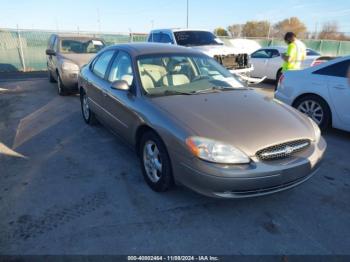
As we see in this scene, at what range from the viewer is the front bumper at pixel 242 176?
8.64 feet

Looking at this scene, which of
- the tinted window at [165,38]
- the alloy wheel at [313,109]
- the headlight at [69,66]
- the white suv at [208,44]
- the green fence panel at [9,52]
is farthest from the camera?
the green fence panel at [9,52]

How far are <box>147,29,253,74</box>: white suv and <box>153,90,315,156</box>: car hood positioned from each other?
5.21 m

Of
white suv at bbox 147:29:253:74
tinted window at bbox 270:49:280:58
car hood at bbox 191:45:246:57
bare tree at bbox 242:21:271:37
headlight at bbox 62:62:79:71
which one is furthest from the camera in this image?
bare tree at bbox 242:21:271:37

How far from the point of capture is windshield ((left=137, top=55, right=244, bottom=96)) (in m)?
3.71

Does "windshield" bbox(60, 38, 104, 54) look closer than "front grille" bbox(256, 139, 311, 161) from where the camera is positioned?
No

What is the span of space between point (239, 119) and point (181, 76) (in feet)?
4.00

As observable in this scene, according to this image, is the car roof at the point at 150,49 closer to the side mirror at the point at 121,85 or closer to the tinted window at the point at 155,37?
the side mirror at the point at 121,85

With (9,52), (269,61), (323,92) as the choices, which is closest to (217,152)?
(323,92)

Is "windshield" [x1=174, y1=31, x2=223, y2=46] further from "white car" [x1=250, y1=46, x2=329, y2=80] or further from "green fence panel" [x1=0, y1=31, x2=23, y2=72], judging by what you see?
"green fence panel" [x1=0, y1=31, x2=23, y2=72]

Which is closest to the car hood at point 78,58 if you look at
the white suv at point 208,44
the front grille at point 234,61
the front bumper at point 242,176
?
the white suv at point 208,44

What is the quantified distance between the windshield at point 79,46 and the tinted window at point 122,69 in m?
5.42

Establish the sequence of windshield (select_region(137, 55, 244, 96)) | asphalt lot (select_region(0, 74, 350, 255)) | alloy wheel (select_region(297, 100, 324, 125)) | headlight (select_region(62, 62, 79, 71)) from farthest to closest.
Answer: headlight (select_region(62, 62, 79, 71)) < alloy wheel (select_region(297, 100, 324, 125)) < windshield (select_region(137, 55, 244, 96)) < asphalt lot (select_region(0, 74, 350, 255))

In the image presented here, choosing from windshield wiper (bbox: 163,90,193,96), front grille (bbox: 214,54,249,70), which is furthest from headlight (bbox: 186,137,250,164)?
front grille (bbox: 214,54,249,70)

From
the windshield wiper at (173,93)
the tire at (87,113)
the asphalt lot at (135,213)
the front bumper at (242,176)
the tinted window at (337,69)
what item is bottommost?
the asphalt lot at (135,213)
